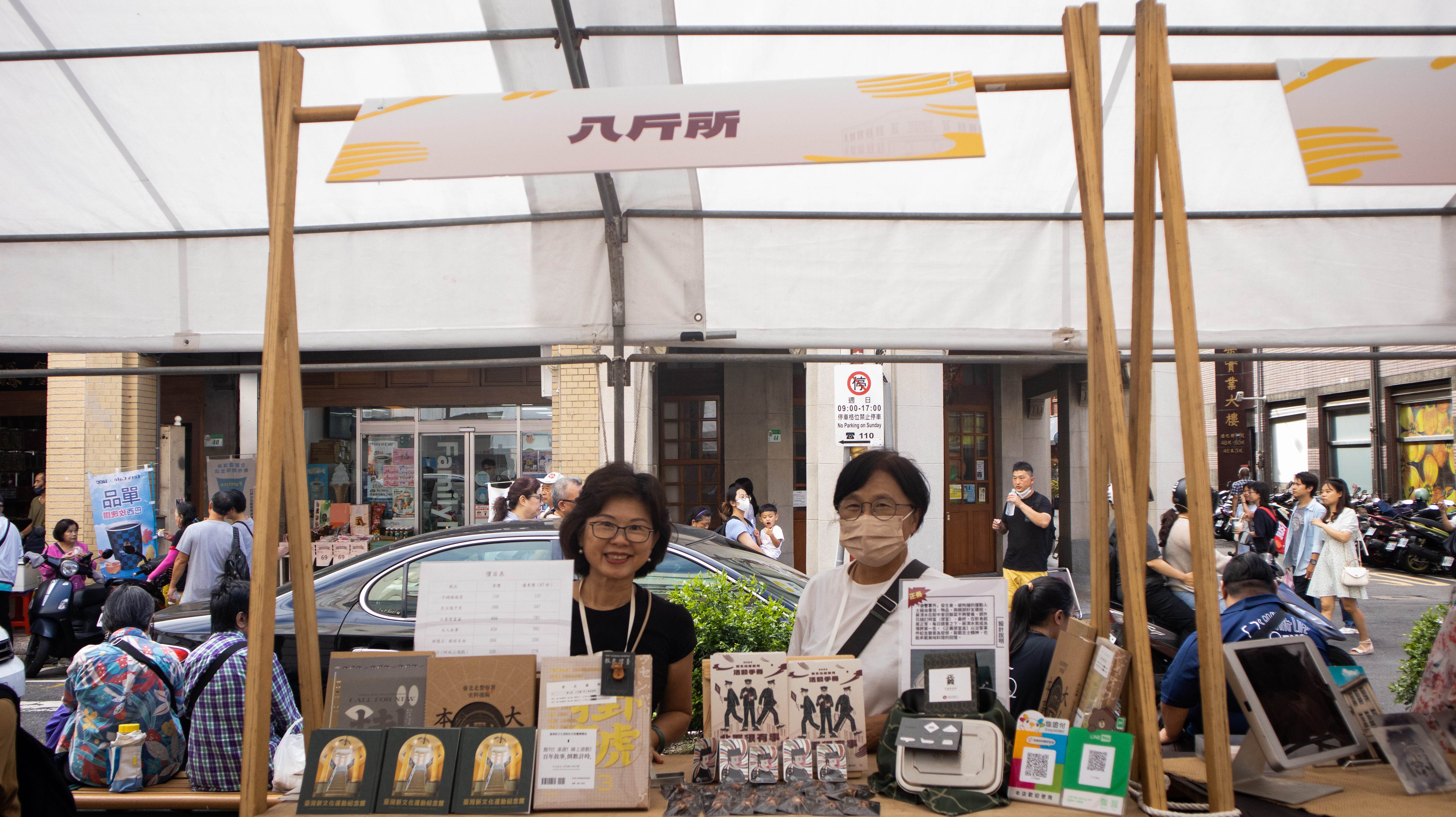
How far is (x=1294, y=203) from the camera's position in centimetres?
365

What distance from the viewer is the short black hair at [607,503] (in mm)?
2635

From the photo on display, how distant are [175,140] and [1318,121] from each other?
4101 mm

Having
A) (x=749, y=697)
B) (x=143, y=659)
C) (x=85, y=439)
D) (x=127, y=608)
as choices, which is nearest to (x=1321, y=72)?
(x=749, y=697)

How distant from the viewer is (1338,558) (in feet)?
28.6

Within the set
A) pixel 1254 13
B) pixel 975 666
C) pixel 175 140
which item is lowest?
pixel 975 666

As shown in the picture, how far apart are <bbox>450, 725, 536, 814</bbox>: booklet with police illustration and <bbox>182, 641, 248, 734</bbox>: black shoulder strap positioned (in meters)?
2.03

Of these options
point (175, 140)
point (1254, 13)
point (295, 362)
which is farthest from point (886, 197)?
point (175, 140)

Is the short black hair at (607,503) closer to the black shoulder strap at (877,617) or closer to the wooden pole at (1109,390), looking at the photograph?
the black shoulder strap at (877,617)

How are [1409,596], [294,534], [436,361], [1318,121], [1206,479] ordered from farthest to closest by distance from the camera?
[1409,596] < [436,361] < [294,534] < [1318,121] < [1206,479]

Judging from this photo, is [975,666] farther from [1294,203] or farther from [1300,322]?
[1294,203]

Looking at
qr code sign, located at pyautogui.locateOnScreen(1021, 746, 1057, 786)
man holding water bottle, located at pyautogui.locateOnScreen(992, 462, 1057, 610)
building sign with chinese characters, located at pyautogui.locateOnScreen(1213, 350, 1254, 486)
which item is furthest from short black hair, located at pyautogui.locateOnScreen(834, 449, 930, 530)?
building sign with chinese characters, located at pyautogui.locateOnScreen(1213, 350, 1254, 486)

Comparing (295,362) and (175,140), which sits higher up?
(175,140)

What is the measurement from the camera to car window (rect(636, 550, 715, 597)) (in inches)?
218

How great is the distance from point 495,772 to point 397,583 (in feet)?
12.8
